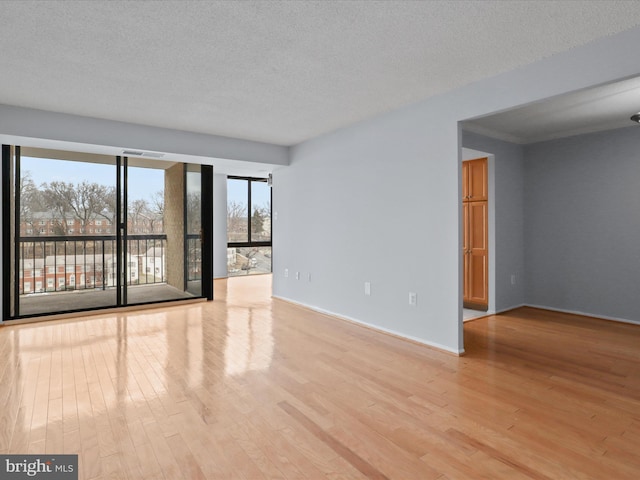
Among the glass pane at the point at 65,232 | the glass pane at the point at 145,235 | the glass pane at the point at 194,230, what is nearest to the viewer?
the glass pane at the point at 65,232

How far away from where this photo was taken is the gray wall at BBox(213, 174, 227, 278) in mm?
8188

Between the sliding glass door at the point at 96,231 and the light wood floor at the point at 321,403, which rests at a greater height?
the sliding glass door at the point at 96,231

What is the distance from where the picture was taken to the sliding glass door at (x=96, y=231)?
4.49m

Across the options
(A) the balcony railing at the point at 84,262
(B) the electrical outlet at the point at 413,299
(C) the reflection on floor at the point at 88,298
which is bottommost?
(C) the reflection on floor at the point at 88,298

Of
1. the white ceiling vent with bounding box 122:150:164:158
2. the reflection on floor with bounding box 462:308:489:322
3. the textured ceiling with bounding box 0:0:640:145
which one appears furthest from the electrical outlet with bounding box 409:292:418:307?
the white ceiling vent with bounding box 122:150:164:158

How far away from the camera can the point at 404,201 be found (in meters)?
3.86

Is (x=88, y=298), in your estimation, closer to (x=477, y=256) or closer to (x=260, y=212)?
(x=260, y=212)

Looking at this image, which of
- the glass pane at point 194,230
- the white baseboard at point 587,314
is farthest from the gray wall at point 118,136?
the white baseboard at point 587,314

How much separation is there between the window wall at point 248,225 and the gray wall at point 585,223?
5.84 metres

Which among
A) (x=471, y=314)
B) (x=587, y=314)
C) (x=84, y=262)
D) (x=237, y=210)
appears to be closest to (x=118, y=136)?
(x=84, y=262)

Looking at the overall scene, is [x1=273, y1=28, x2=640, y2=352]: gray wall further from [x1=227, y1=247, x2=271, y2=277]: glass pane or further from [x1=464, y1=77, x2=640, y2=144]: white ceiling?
[x1=227, y1=247, x2=271, y2=277]: glass pane

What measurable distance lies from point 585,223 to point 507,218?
2.97 feet

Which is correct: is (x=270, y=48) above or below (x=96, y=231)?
above

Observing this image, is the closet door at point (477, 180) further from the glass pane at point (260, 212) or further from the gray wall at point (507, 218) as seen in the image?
the glass pane at point (260, 212)
